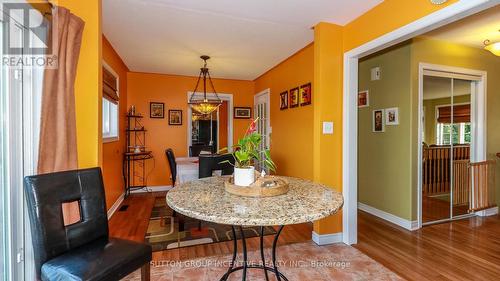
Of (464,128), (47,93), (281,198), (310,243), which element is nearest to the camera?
(281,198)

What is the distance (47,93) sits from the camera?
5.04 ft

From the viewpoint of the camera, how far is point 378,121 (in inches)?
136

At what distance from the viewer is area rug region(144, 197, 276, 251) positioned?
2.60 m

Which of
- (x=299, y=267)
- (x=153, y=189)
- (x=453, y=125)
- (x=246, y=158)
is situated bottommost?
(x=299, y=267)

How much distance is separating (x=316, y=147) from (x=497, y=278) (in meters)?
1.78

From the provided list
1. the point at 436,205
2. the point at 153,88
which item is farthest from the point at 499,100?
the point at 153,88

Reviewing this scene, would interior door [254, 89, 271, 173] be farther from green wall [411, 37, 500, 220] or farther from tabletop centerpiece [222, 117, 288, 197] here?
tabletop centerpiece [222, 117, 288, 197]

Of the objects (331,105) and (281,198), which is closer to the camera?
(281,198)

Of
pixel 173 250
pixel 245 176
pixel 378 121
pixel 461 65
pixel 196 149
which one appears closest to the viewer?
pixel 245 176

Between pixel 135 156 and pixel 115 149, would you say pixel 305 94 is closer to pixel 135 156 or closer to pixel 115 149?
pixel 115 149

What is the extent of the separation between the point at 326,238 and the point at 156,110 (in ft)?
13.0

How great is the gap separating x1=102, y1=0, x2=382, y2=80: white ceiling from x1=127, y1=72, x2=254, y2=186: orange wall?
0.64 metres

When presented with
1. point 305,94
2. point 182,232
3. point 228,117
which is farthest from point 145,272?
point 228,117

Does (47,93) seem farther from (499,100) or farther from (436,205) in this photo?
(499,100)
